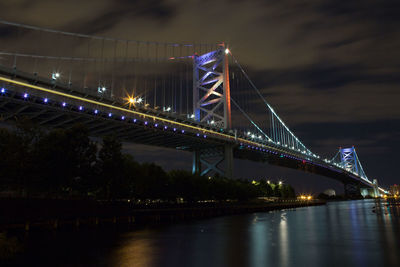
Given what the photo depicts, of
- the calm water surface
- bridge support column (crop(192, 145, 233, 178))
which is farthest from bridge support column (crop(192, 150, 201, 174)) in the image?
the calm water surface

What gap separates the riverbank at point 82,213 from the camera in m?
26.8

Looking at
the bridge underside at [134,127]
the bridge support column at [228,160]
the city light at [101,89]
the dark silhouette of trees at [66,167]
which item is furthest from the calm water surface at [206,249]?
the bridge support column at [228,160]

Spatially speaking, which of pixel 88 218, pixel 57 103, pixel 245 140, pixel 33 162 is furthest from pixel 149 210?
pixel 245 140

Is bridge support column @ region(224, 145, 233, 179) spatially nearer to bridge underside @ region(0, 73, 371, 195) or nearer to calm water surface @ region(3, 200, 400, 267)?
bridge underside @ region(0, 73, 371, 195)

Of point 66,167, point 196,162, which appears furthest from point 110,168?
point 196,162

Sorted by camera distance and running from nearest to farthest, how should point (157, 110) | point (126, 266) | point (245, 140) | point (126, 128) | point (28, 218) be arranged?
point (126, 266) → point (28, 218) → point (126, 128) → point (157, 110) → point (245, 140)

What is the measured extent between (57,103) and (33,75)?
173 inches

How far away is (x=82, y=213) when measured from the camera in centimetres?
3234

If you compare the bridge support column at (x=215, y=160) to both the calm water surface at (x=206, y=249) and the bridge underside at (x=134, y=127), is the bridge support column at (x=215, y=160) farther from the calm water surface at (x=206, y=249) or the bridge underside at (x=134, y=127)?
the calm water surface at (x=206, y=249)

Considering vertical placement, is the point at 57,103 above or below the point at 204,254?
above

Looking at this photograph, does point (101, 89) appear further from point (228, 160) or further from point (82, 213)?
point (228, 160)

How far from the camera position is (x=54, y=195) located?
3400cm

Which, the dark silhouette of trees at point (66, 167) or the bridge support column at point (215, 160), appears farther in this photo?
the bridge support column at point (215, 160)

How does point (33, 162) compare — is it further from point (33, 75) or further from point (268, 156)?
point (268, 156)
